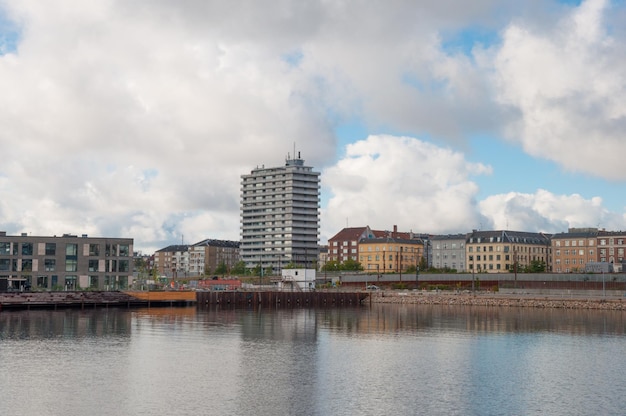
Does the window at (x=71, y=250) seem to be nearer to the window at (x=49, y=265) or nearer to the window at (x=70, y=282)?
the window at (x=49, y=265)

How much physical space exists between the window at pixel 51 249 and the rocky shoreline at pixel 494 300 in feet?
241

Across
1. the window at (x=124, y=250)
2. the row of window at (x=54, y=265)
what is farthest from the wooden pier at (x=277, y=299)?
the window at (x=124, y=250)

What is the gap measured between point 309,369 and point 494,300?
342 ft

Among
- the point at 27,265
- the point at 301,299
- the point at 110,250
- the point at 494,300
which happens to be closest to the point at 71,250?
the point at 110,250

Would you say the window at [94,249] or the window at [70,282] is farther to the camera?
the window at [94,249]

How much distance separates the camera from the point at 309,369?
188 feet

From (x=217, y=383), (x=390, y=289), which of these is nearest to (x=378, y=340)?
(x=217, y=383)

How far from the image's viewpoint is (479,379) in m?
53.4

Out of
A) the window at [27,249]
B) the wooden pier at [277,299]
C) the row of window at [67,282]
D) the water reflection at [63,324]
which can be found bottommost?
the water reflection at [63,324]

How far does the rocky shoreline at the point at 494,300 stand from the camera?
138 meters

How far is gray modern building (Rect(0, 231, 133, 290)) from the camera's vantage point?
14688 centimetres

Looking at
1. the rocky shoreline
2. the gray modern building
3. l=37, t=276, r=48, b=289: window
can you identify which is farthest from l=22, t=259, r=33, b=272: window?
the rocky shoreline

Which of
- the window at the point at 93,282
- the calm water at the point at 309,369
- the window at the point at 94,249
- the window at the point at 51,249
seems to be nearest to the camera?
the calm water at the point at 309,369

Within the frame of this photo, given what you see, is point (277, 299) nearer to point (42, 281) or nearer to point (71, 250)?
point (71, 250)
